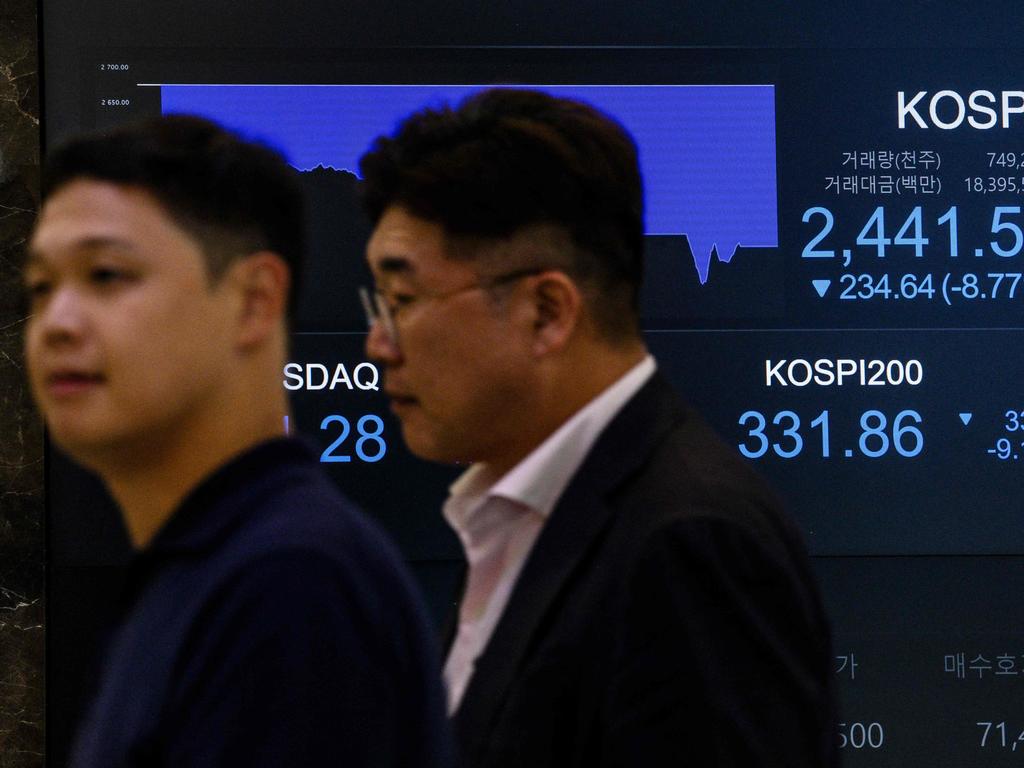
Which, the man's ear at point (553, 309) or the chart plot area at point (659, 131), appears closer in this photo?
the man's ear at point (553, 309)

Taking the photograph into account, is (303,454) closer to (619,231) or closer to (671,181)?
(619,231)

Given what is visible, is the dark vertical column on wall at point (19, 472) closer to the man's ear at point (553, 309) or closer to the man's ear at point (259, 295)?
the man's ear at point (553, 309)

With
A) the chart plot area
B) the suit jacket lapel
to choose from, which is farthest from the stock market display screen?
the suit jacket lapel

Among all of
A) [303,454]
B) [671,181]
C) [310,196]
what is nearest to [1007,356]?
[671,181]

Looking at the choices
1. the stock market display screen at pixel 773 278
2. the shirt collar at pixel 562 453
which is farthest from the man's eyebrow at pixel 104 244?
the stock market display screen at pixel 773 278

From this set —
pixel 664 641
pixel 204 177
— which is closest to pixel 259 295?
pixel 204 177

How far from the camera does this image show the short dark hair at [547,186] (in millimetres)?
1664

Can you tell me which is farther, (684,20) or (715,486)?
(684,20)

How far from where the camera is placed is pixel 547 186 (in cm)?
166

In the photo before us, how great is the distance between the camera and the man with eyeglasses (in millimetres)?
1335

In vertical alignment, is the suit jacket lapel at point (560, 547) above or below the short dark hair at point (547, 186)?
below

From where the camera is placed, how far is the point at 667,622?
52.3 inches

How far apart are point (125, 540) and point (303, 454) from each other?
2798 millimetres

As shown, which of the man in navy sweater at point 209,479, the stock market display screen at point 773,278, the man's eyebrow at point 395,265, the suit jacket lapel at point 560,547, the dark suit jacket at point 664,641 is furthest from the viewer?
the stock market display screen at point 773,278
